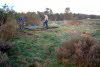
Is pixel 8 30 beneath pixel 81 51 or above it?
above

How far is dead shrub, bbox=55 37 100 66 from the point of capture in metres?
7.38

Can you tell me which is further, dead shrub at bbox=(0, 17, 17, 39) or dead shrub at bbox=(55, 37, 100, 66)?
dead shrub at bbox=(0, 17, 17, 39)

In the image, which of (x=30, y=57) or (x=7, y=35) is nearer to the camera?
(x=30, y=57)

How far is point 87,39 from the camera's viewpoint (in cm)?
857

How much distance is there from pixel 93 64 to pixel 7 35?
8.33 m

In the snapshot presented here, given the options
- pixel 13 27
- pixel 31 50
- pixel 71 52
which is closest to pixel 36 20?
pixel 13 27

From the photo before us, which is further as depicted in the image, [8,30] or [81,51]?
[8,30]

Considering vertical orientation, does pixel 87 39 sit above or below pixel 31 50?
above

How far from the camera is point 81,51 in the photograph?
767cm

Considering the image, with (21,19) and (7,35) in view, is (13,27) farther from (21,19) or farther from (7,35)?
(21,19)

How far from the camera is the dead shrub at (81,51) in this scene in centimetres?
738

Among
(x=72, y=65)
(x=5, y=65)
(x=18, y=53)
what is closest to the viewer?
(x=5, y=65)

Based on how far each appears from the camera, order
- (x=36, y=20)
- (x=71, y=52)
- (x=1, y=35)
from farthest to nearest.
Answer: (x=36, y=20) → (x=1, y=35) → (x=71, y=52)

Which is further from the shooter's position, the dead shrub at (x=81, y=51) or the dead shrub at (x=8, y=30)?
the dead shrub at (x=8, y=30)
